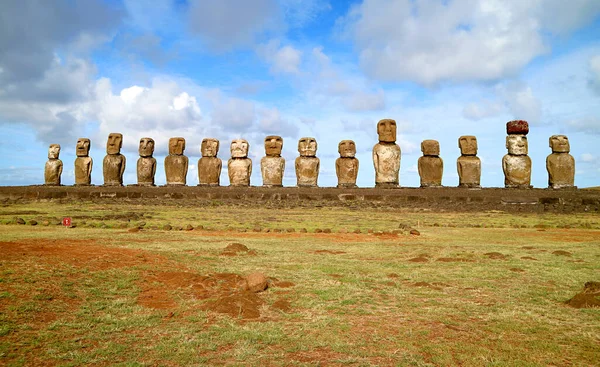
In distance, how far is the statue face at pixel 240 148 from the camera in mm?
24469

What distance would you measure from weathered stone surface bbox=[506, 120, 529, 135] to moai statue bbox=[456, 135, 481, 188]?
5.78 feet

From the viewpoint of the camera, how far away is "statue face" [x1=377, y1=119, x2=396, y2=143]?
23031 mm

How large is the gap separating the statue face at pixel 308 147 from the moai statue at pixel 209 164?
437 cm

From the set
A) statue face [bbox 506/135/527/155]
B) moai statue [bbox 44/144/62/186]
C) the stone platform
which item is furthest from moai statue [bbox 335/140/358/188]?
moai statue [bbox 44/144/62/186]

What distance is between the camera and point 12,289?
5.04 metres

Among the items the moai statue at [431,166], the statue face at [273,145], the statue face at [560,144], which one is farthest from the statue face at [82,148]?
the statue face at [560,144]

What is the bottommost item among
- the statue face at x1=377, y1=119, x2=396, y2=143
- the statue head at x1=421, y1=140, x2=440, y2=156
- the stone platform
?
the stone platform

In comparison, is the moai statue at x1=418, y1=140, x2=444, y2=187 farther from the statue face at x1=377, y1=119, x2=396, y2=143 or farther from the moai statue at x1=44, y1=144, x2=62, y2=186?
the moai statue at x1=44, y1=144, x2=62, y2=186

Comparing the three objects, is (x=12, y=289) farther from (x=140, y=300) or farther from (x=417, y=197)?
(x=417, y=197)

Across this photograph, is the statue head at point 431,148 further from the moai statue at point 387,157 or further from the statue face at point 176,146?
the statue face at point 176,146

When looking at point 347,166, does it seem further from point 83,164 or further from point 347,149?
point 83,164

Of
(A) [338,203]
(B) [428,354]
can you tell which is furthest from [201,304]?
(A) [338,203]

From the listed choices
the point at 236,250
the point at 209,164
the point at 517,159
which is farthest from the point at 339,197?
the point at 236,250

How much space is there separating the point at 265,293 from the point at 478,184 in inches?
756
